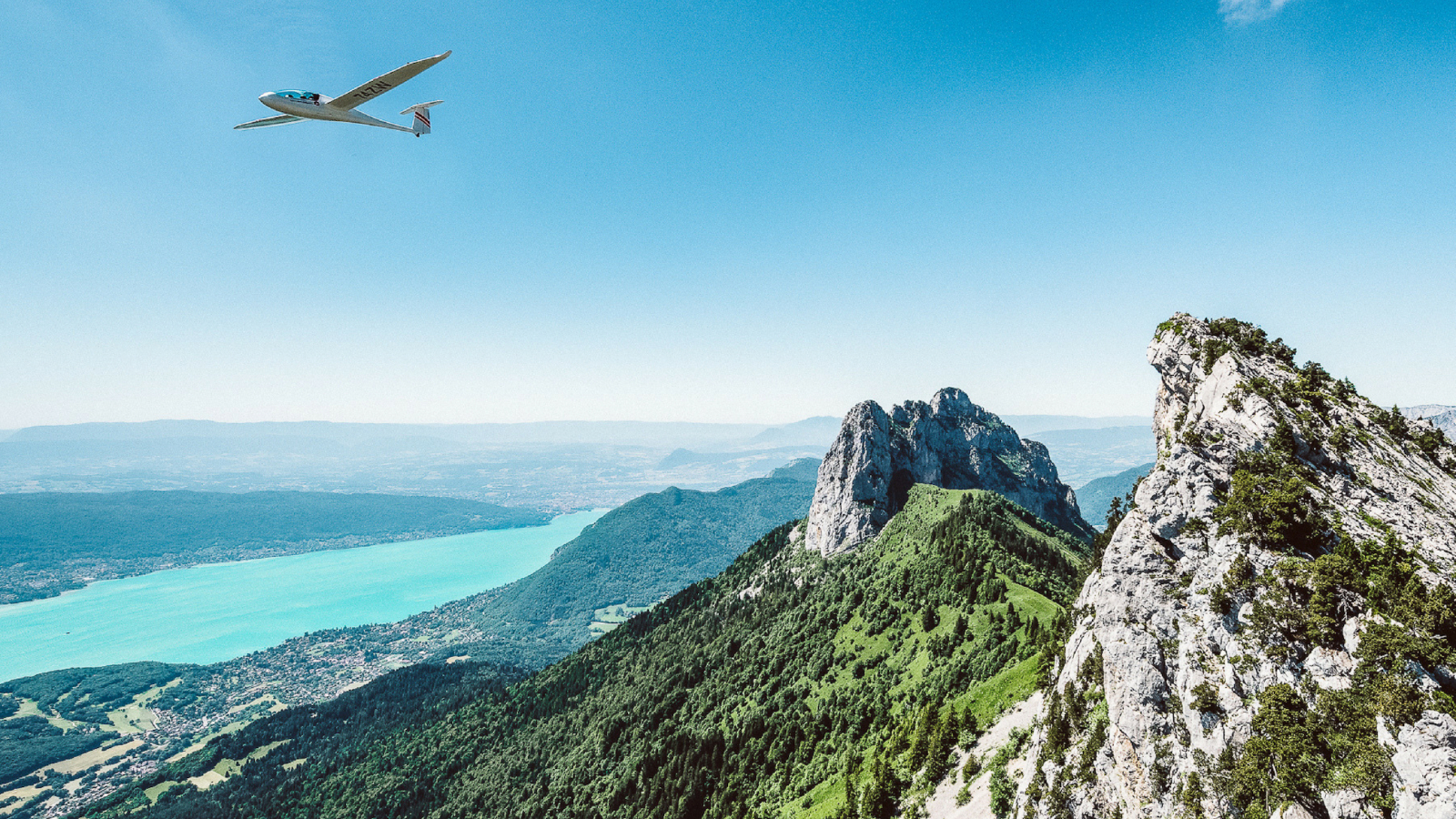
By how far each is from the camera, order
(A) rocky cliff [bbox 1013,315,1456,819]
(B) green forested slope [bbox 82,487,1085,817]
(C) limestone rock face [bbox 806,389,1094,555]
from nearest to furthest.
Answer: (A) rocky cliff [bbox 1013,315,1456,819] < (B) green forested slope [bbox 82,487,1085,817] < (C) limestone rock face [bbox 806,389,1094,555]

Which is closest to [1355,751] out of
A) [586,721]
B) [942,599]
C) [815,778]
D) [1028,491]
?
[815,778]

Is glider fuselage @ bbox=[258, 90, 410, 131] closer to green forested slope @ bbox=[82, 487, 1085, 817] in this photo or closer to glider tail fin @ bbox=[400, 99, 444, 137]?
glider tail fin @ bbox=[400, 99, 444, 137]

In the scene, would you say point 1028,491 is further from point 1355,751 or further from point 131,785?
point 131,785

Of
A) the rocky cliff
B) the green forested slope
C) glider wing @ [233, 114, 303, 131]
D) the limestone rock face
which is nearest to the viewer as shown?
the rocky cliff

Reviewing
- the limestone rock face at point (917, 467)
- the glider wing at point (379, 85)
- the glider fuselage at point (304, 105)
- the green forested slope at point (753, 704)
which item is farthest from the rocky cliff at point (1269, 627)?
the limestone rock face at point (917, 467)

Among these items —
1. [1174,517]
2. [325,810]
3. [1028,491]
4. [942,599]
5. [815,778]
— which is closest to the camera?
[1174,517]

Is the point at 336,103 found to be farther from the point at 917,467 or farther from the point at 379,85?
the point at 917,467

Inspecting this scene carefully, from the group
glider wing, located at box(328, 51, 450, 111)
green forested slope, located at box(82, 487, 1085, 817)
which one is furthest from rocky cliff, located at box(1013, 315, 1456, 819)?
glider wing, located at box(328, 51, 450, 111)

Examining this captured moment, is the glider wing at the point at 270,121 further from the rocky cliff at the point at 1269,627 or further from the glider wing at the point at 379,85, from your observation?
the rocky cliff at the point at 1269,627
